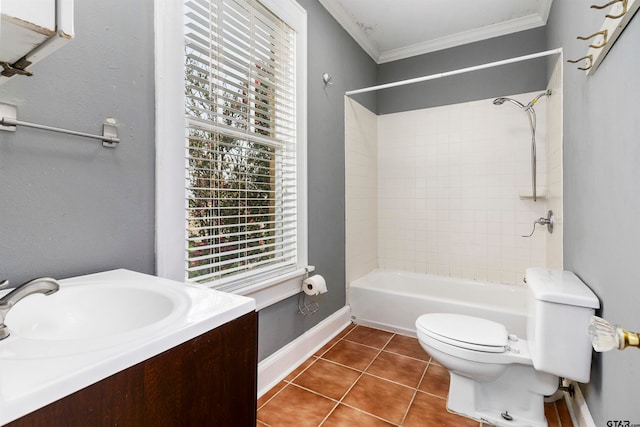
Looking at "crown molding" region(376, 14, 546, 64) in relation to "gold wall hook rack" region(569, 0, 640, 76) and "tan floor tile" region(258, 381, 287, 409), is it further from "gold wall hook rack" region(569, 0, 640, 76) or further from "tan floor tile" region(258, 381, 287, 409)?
"tan floor tile" region(258, 381, 287, 409)

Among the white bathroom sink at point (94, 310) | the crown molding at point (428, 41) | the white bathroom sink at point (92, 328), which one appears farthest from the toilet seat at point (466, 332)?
the crown molding at point (428, 41)

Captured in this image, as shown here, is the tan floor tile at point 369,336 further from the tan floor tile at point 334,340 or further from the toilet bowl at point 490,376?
the toilet bowl at point 490,376

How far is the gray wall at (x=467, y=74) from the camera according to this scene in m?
2.59

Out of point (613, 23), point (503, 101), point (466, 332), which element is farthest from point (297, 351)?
point (503, 101)

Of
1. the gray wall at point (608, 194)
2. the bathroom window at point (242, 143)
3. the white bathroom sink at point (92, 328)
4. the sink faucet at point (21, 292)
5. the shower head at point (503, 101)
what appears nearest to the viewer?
the white bathroom sink at point (92, 328)

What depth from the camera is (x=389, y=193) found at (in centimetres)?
320

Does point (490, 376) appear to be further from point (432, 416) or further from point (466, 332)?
point (432, 416)

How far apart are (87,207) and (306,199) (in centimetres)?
124

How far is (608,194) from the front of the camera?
1.14 m

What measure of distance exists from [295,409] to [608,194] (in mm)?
1653

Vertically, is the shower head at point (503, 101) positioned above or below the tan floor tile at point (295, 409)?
above

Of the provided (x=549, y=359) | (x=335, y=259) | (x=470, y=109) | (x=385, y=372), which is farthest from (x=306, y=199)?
(x=470, y=109)

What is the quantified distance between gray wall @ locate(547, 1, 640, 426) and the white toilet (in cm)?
9

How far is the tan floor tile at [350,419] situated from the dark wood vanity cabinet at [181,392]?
0.83 meters
